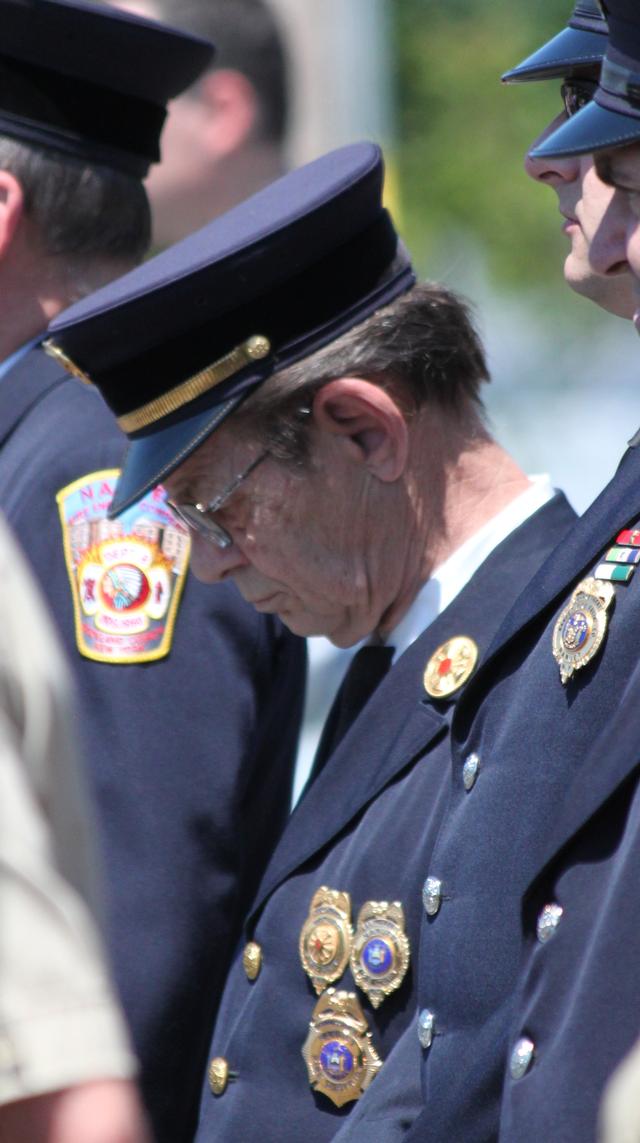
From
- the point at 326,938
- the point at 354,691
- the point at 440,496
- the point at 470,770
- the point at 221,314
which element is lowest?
the point at 326,938

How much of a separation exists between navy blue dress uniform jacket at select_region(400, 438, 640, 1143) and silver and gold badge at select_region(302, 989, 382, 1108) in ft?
0.75

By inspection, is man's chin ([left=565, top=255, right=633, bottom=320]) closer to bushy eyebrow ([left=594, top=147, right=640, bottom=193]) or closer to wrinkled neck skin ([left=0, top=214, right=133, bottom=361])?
bushy eyebrow ([left=594, top=147, right=640, bottom=193])

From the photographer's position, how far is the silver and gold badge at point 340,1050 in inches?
93.4

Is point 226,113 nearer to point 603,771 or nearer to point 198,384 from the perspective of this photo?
point 198,384

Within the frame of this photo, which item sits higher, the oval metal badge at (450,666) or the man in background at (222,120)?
the man in background at (222,120)

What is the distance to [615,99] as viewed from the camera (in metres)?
1.95

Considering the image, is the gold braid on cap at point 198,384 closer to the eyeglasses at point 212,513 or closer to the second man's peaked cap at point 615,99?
the eyeglasses at point 212,513

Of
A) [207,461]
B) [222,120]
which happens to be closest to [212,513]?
[207,461]

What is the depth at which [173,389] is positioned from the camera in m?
2.70

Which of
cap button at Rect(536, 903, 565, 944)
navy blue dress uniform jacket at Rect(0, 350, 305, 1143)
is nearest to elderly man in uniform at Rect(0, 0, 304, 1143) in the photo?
navy blue dress uniform jacket at Rect(0, 350, 305, 1143)

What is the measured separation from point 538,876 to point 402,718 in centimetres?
74

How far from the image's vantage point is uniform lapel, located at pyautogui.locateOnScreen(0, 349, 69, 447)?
10.2 ft

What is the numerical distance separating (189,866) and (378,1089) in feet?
2.17

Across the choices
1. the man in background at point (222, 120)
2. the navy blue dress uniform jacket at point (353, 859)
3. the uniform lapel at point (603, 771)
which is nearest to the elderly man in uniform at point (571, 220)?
the navy blue dress uniform jacket at point (353, 859)
